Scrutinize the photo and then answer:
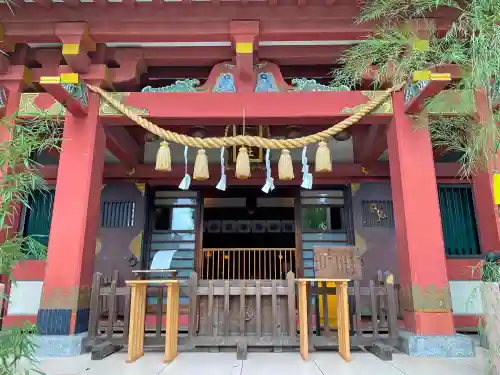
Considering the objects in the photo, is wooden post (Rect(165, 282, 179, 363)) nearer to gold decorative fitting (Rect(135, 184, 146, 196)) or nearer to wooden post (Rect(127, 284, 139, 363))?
wooden post (Rect(127, 284, 139, 363))

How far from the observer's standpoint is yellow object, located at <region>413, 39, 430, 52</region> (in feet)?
14.1

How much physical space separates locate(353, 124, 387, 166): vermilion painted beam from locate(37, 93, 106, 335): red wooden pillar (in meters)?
3.85

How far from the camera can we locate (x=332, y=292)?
14.0ft

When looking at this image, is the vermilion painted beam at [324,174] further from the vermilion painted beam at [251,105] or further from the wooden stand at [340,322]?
the wooden stand at [340,322]

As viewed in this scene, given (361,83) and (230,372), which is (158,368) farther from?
(361,83)

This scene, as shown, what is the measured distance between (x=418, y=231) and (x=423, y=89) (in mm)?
1536

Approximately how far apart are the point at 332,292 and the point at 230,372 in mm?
1678

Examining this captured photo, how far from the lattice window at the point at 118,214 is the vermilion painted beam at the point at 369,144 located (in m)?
4.09

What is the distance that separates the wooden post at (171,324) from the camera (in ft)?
11.4

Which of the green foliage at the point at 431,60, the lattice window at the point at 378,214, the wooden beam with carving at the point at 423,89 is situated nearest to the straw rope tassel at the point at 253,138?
the wooden beam with carving at the point at 423,89

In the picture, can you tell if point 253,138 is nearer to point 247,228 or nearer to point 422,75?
point 422,75

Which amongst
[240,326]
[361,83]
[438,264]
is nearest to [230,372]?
[240,326]

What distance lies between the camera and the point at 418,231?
418 centimetres

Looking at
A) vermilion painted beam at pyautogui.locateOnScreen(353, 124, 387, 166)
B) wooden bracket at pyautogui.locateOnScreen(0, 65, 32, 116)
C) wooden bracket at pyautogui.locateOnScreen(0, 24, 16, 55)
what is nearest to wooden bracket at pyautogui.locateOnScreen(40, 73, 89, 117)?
wooden bracket at pyautogui.locateOnScreen(0, 65, 32, 116)
